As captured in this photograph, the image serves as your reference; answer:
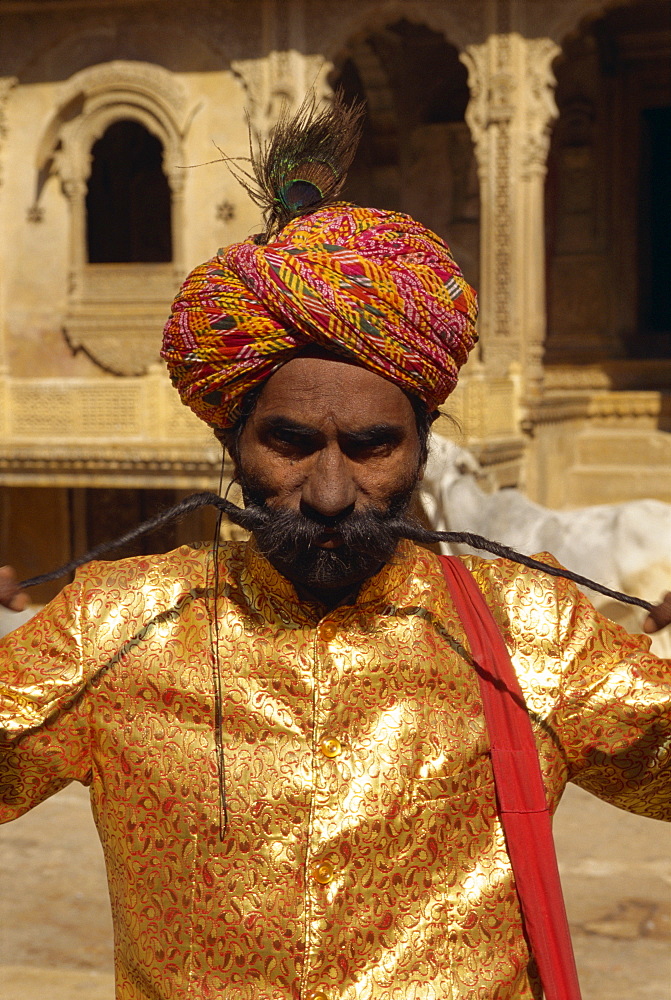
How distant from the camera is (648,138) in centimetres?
1562

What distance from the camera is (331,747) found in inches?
64.3

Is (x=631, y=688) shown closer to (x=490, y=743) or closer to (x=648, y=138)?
(x=490, y=743)

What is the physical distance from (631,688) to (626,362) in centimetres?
1271

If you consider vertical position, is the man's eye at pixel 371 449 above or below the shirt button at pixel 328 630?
above

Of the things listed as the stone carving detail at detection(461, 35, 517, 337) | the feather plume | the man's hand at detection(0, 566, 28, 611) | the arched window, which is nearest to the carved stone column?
the stone carving detail at detection(461, 35, 517, 337)

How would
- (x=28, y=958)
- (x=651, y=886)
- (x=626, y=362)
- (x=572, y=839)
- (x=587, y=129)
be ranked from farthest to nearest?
(x=587, y=129) → (x=626, y=362) → (x=572, y=839) → (x=651, y=886) → (x=28, y=958)

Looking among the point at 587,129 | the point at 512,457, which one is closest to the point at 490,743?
the point at 512,457

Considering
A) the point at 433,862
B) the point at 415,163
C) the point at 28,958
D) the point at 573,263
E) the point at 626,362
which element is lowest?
the point at 28,958

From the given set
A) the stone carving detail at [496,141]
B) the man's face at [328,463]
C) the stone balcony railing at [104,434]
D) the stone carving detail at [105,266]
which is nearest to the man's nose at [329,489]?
the man's face at [328,463]

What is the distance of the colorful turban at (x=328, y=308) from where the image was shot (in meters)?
1.59

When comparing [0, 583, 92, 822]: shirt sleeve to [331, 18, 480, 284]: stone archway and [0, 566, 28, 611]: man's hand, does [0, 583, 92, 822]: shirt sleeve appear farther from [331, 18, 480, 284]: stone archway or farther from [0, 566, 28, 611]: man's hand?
[331, 18, 480, 284]: stone archway

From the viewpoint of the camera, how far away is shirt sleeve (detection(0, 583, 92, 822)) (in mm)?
1633

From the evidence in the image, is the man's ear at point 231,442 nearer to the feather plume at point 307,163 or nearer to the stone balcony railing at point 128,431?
the feather plume at point 307,163

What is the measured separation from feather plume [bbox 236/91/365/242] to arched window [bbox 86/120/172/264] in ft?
46.1
